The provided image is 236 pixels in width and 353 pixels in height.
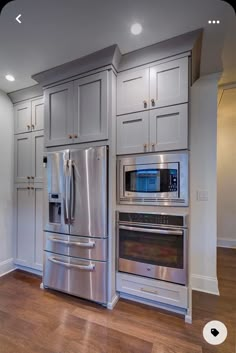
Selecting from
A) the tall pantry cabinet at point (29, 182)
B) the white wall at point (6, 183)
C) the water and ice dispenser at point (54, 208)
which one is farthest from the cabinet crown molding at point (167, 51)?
the white wall at point (6, 183)

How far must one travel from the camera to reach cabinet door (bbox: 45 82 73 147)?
2201 millimetres

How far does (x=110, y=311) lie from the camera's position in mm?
1897

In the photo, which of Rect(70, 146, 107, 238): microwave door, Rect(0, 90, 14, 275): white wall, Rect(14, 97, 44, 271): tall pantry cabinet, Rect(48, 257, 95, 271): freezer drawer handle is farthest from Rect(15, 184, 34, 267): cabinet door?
Rect(70, 146, 107, 238): microwave door

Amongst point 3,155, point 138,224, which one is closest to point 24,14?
point 3,155

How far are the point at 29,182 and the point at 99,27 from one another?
2054 mm

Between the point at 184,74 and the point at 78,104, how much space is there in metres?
1.14

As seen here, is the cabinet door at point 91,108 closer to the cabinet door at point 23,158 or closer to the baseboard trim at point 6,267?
the cabinet door at point 23,158

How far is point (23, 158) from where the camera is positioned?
9.13 feet

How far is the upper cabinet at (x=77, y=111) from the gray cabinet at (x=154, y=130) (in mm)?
212

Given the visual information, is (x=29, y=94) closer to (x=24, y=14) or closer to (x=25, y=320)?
(x=24, y=14)

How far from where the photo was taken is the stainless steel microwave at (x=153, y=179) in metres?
A: 1.79

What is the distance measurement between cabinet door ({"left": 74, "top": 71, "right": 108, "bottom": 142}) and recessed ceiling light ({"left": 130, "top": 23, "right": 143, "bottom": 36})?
45cm

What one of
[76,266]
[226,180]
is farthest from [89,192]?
[226,180]

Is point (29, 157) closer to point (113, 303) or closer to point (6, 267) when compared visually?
point (6, 267)
